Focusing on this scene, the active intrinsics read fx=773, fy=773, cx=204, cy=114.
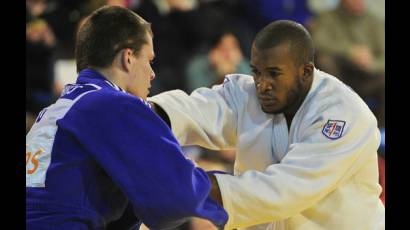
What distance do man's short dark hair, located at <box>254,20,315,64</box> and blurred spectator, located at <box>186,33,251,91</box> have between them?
352 cm

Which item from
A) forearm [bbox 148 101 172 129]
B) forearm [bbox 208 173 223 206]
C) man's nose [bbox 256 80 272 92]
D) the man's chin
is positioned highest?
man's nose [bbox 256 80 272 92]

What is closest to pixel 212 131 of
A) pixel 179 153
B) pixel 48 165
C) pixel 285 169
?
pixel 285 169

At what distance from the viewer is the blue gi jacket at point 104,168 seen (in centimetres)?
284

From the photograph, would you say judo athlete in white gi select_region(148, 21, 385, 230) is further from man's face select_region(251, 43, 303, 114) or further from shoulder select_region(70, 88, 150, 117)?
shoulder select_region(70, 88, 150, 117)

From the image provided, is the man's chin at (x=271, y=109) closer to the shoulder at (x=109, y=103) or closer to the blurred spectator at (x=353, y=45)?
the shoulder at (x=109, y=103)

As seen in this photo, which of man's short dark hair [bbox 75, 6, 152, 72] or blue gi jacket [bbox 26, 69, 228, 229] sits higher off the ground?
man's short dark hair [bbox 75, 6, 152, 72]

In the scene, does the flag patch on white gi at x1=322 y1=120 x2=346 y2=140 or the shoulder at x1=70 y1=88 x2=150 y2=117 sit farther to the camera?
the flag patch on white gi at x1=322 y1=120 x2=346 y2=140

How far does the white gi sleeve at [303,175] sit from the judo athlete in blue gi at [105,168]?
156 mm

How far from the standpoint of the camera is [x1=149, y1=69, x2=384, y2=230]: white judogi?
10.5ft

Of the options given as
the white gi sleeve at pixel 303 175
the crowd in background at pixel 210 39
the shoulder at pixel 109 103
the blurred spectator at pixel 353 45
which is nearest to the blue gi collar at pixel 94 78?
the shoulder at pixel 109 103

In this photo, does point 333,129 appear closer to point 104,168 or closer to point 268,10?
point 104,168

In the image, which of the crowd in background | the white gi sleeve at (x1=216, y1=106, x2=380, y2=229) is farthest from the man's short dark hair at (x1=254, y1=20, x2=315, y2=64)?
the crowd in background

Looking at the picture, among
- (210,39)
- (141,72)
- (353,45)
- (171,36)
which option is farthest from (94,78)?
(353,45)

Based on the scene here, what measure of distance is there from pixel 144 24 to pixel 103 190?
0.72m
